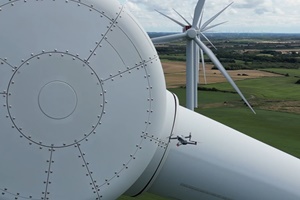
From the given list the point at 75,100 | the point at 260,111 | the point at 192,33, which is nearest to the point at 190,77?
the point at 192,33

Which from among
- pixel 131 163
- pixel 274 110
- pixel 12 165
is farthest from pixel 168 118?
pixel 274 110

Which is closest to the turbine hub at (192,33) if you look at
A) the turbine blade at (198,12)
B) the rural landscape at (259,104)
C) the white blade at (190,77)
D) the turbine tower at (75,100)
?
the white blade at (190,77)

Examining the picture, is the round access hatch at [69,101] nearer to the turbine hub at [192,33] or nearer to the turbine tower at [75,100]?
the turbine tower at [75,100]

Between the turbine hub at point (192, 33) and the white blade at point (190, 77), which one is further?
the turbine hub at point (192, 33)

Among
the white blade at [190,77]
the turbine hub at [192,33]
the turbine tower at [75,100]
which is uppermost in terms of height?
the turbine hub at [192,33]

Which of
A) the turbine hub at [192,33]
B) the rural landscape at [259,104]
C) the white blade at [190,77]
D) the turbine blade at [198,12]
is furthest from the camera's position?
the rural landscape at [259,104]

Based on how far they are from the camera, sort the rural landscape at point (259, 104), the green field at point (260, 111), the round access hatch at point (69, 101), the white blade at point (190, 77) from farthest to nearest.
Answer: the rural landscape at point (259, 104)
the green field at point (260, 111)
the white blade at point (190, 77)
the round access hatch at point (69, 101)
